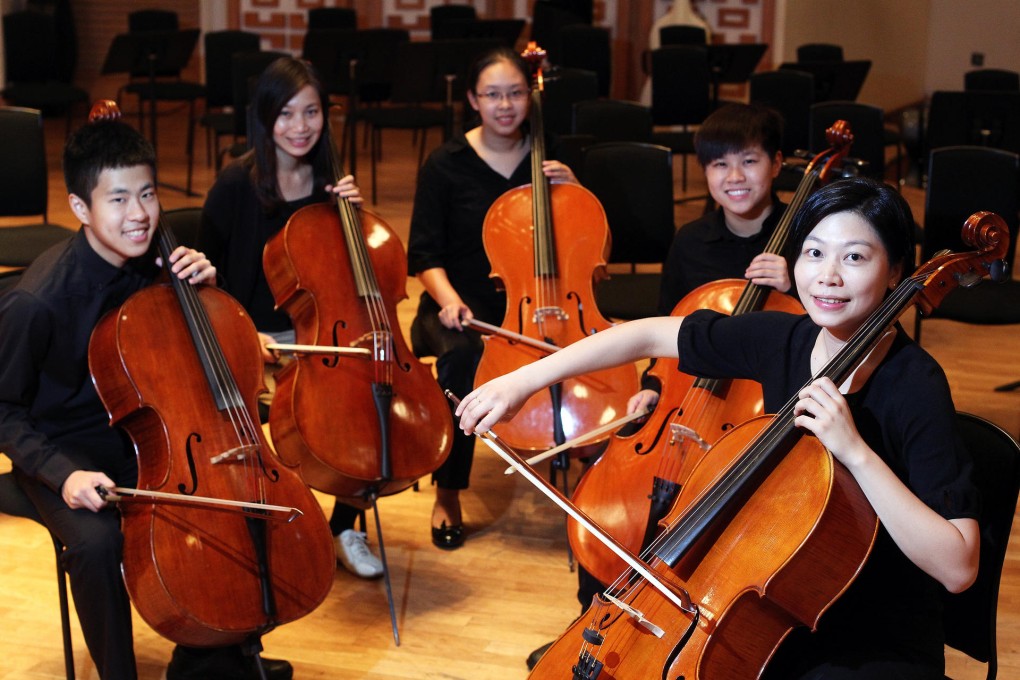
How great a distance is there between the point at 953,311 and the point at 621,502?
5.85ft

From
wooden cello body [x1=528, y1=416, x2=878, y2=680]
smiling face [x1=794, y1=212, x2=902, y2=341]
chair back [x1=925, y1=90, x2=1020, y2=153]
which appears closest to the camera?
wooden cello body [x1=528, y1=416, x2=878, y2=680]

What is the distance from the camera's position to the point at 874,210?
154 centimetres

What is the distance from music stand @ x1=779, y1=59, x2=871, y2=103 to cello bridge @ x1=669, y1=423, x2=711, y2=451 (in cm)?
438

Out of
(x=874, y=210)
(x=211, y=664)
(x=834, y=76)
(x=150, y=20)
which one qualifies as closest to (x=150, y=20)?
(x=150, y=20)

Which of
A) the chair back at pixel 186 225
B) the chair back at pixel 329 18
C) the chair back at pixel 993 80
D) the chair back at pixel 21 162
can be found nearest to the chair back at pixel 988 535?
the chair back at pixel 186 225

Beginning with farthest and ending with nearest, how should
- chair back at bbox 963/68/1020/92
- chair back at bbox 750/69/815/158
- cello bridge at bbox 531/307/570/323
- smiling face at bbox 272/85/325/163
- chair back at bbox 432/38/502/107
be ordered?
chair back at bbox 963/68/1020/92 < chair back at bbox 432/38/502/107 < chair back at bbox 750/69/815/158 < smiling face at bbox 272/85/325/163 < cello bridge at bbox 531/307/570/323

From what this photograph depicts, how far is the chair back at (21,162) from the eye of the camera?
12.5ft

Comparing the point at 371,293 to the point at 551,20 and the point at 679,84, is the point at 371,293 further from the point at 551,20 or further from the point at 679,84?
the point at 551,20

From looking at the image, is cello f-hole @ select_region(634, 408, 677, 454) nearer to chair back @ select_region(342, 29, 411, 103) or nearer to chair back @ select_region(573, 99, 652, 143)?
chair back @ select_region(573, 99, 652, 143)

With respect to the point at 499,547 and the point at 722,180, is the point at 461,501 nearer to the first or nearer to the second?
the point at 499,547

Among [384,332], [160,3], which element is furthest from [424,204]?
[160,3]

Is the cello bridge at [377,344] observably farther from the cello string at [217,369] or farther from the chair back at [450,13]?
the chair back at [450,13]

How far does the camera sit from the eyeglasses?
2.83 meters

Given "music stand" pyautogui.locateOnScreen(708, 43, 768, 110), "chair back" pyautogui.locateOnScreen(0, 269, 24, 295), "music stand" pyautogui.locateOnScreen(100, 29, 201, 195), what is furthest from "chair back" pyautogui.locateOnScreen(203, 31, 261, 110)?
"chair back" pyautogui.locateOnScreen(0, 269, 24, 295)
